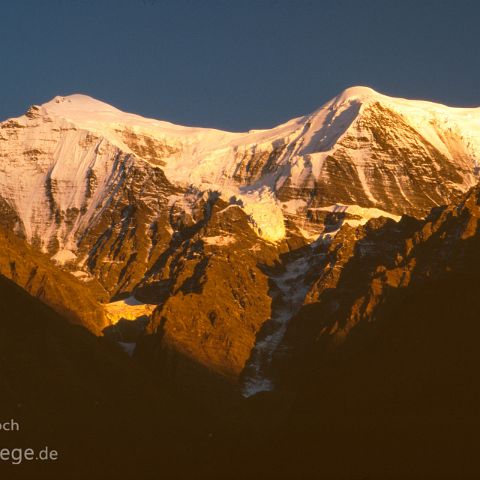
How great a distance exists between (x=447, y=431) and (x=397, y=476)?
260 inches

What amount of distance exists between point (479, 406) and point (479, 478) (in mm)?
13999

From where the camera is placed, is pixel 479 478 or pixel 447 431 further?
pixel 447 431

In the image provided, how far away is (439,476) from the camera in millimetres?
192000

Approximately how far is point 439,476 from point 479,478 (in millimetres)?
6350

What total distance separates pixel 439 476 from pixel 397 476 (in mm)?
7093

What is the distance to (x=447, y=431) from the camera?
198500mm

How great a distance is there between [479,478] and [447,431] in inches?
494

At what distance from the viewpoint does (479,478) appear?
186500 mm

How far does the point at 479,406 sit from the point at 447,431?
408 centimetres

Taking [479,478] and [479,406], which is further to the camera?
[479,406]

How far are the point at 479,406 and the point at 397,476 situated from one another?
10.6 m

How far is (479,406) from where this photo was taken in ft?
654
